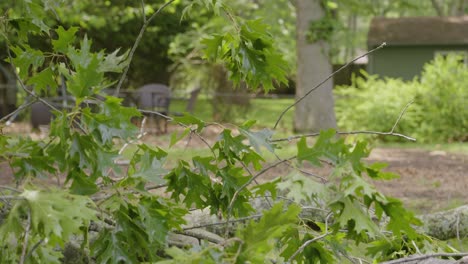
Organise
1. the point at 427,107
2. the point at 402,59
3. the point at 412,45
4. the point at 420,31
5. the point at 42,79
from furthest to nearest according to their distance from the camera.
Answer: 1. the point at 420,31
2. the point at 412,45
3. the point at 402,59
4. the point at 427,107
5. the point at 42,79

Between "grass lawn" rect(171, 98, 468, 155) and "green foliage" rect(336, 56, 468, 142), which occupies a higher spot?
"green foliage" rect(336, 56, 468, 142)

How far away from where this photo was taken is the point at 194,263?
1.90 metres

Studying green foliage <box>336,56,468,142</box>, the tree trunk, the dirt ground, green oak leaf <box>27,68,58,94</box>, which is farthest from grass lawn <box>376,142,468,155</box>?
green oak leaf <box>27,68,58,94</box>

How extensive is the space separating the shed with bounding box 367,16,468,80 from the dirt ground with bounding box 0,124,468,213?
46.0 feet

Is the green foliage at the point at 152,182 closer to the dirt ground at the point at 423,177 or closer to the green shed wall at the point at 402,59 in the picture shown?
the dirt ground at the point at 423,177

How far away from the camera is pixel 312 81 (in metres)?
17.8

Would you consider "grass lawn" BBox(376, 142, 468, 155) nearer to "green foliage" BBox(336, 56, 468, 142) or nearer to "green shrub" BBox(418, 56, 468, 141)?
"green foliage" BBox(336, 56, 468, 142)

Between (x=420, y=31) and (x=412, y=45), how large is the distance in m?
0.71

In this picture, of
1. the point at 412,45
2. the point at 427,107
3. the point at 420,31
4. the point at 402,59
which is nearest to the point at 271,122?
the point at 427,107

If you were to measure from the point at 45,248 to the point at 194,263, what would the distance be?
93 centimetres

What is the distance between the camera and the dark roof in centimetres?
2881

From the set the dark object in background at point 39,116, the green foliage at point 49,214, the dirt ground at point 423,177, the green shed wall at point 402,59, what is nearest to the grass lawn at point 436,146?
the dirt ground at point 423,177

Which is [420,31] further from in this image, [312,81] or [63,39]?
[63,39]

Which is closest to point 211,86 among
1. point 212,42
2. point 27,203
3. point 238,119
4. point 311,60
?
point 238,119
